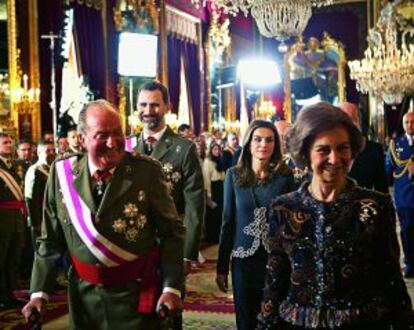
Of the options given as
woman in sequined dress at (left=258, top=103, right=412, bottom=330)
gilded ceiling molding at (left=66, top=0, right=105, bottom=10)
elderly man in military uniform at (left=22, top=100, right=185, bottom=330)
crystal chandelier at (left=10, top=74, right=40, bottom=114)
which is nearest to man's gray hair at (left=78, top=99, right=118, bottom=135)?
elderly man in military uniform at (left=22, top=100, right=185, bottom=330)

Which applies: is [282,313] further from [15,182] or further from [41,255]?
[15,182]

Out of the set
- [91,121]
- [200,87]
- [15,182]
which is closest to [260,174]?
[91,121]

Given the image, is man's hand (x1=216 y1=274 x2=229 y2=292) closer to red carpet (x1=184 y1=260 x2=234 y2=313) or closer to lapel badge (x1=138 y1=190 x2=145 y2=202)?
lapel badge (x1=138 y1=190 x2=145 y2=202)

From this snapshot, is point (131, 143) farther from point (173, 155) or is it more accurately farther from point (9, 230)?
point (9, 230)

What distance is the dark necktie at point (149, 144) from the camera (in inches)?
170

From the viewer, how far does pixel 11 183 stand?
6.55 metres

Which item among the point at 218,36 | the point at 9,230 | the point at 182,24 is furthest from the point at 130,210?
the point at 218,36

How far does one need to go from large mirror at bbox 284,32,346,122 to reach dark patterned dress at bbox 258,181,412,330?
18065mm

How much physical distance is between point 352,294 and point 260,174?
1.92 meters

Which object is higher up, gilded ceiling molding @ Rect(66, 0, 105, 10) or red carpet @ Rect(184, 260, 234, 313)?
gilded ceiling molding @ Rect(66, 0, 105, 10)

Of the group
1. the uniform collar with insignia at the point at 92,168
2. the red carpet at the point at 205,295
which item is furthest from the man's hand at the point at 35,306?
the red carpet at the point at 205,295

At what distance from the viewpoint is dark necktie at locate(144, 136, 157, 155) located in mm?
4312

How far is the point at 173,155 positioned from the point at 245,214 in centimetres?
61

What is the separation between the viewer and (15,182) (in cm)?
661
